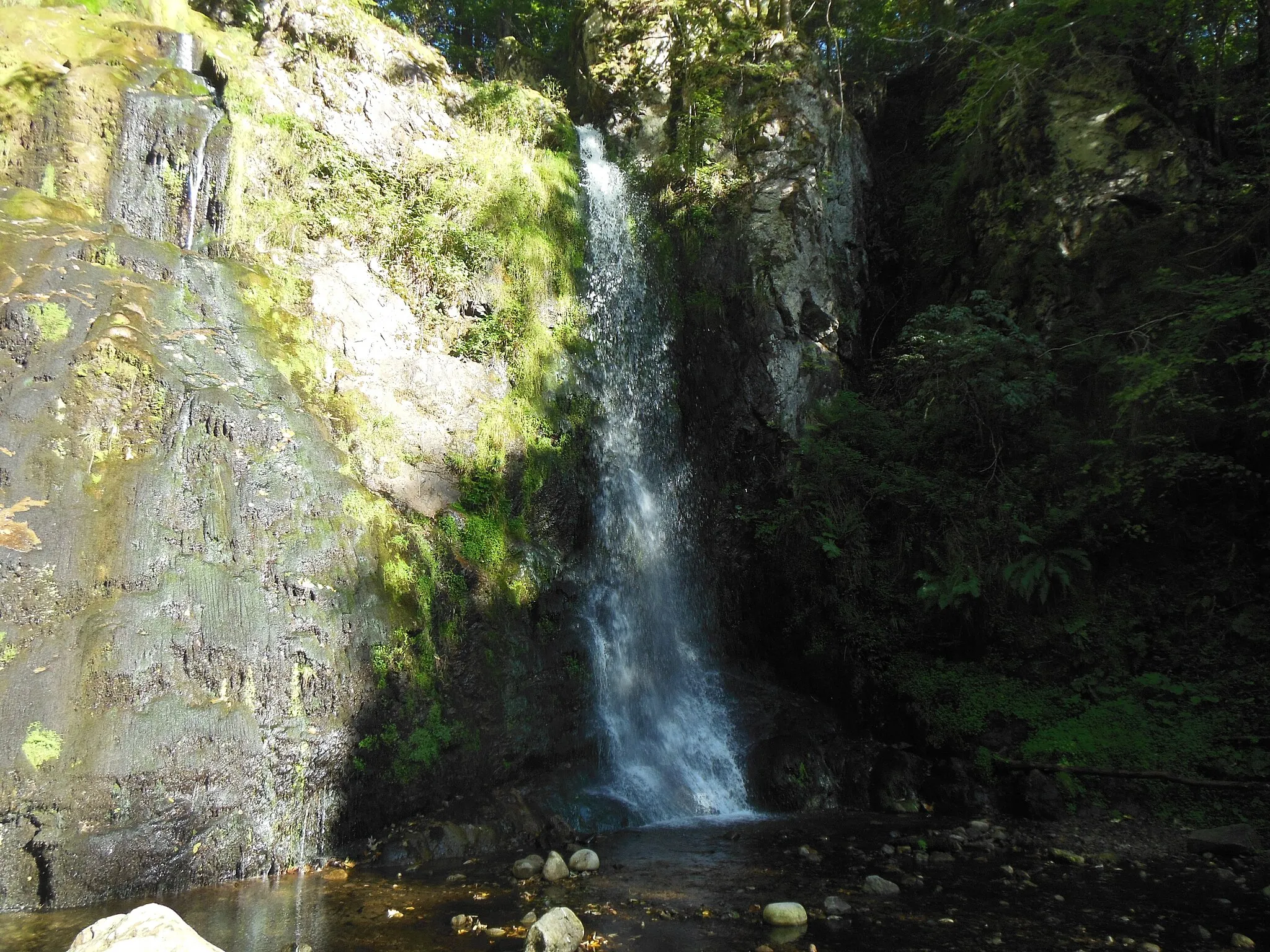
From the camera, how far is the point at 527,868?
5.71 m

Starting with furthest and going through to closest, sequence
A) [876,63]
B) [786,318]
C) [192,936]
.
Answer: [876,63], [786,318], [192,936]

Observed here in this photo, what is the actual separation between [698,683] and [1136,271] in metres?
7.97

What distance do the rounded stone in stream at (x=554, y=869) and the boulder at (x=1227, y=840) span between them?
5.28 m

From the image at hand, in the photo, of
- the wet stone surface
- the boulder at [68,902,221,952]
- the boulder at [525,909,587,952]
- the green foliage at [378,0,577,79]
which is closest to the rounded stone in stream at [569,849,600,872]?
the wet stone surface

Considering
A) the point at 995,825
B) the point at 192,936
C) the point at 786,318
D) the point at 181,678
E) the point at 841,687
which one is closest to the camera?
the point at 192,936

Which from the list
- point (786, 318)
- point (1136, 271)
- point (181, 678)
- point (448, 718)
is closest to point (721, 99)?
point (786, 318)

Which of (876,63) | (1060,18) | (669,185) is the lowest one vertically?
(669,185)

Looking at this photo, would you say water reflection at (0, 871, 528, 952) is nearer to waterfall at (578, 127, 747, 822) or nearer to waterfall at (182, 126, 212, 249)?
waterfall at (578, 127, 747, 822)

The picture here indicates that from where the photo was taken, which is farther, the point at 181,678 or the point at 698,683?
the point at 698,683

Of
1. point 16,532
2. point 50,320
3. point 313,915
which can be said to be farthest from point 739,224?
point 313,915

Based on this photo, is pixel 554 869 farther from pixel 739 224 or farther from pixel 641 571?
pixel 739 224

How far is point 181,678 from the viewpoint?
561 cm

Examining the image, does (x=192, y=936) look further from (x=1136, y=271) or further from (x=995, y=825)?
(x=1136, y=271)

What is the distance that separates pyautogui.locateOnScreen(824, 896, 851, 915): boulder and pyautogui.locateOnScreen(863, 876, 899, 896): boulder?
1.26 feet
